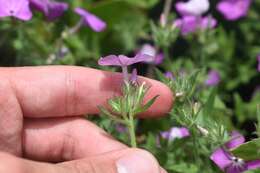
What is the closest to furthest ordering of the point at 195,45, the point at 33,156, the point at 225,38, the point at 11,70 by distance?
1. the point at 11,70
2. the point at 33,156
3. the point at 195,45
4. the point at 225,38

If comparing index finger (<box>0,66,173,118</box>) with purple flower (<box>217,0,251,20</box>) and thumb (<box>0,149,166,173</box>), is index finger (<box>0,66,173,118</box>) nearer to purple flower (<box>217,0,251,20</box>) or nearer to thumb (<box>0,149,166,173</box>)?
thumb (<box>0,149,166,173</box>)

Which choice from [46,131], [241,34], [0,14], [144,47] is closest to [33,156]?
[46,131]

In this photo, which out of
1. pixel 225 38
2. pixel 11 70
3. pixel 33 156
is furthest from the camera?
pixel 225 38

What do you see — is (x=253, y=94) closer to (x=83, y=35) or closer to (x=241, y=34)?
(x=241, y=34)

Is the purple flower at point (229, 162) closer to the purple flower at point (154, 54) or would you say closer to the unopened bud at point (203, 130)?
the unopened bud at point (203, 130)

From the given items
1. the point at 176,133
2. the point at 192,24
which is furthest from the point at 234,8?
the point at 176,133

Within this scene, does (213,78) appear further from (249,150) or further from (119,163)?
(119,163)
